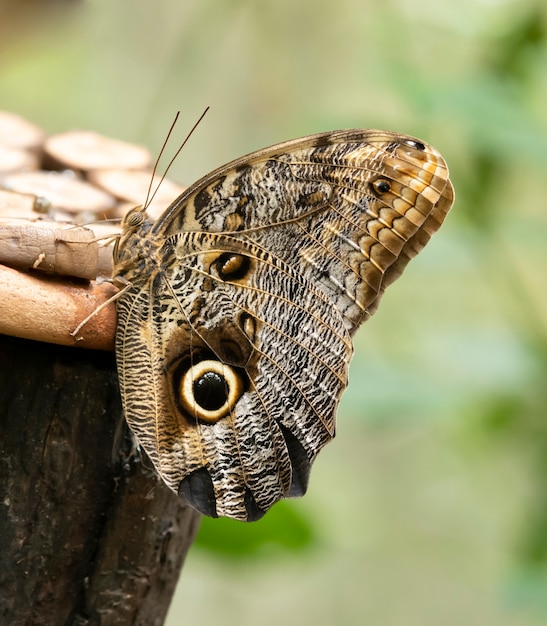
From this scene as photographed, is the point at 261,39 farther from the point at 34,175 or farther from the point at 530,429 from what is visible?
the point at 34,175

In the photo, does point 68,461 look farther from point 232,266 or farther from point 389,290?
point 389,290

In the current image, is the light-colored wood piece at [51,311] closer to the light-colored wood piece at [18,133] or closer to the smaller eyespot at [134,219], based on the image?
the smaller eyespot at [134,219]

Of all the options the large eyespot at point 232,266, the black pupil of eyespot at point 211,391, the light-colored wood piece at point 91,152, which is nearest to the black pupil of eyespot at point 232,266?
the large eyespot at point 232,266

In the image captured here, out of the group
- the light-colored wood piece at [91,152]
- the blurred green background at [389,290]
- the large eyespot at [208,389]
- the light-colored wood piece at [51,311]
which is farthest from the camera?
the blurred green background at [389,290]

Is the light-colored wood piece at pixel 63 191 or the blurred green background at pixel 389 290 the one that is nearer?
the light-colored wood piece at pixel 63 191

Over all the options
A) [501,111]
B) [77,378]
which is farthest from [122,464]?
[501,111]

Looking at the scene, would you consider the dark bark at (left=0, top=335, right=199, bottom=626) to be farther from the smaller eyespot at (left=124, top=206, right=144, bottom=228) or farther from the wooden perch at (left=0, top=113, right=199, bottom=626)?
the smaller eyespot at (left=124, top=206, right=144, bottom=228)
